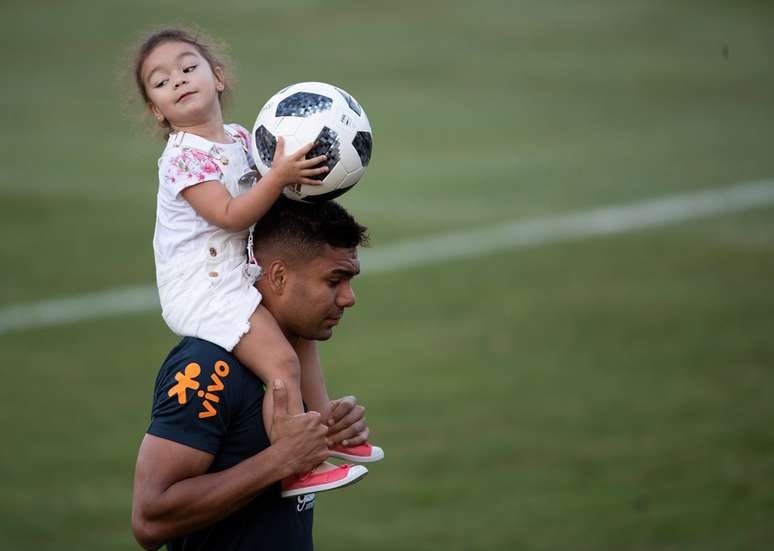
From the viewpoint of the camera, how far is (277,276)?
5633 mm

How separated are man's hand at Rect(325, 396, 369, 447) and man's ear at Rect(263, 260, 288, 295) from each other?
0.73 metres

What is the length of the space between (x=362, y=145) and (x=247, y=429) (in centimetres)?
130

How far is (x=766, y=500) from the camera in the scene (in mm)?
11250

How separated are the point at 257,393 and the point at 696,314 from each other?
11085mm

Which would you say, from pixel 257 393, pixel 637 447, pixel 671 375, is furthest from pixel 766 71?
pixel 257 393

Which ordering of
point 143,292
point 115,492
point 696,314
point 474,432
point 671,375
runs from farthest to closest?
1. point 143,292
2. point 696,314
3. point 671,375
4. point 474,432
5. point 115,492

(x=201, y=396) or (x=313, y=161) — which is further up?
(x=313, y=161)

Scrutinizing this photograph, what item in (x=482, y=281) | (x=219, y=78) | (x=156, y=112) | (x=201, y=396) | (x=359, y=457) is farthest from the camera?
(x=482, y=281)

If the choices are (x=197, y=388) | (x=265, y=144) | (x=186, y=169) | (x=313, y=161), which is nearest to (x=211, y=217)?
(x=186, y=169)

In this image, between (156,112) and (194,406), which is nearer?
(194,406)

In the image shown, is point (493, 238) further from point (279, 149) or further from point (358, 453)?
point (279, 149)

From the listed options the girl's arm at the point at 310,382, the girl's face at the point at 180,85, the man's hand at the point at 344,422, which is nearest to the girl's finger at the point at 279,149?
the girl's face at the point at 180,85

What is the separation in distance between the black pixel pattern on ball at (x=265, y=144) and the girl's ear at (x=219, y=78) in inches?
18.1

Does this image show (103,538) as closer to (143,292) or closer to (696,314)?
(143,292)
